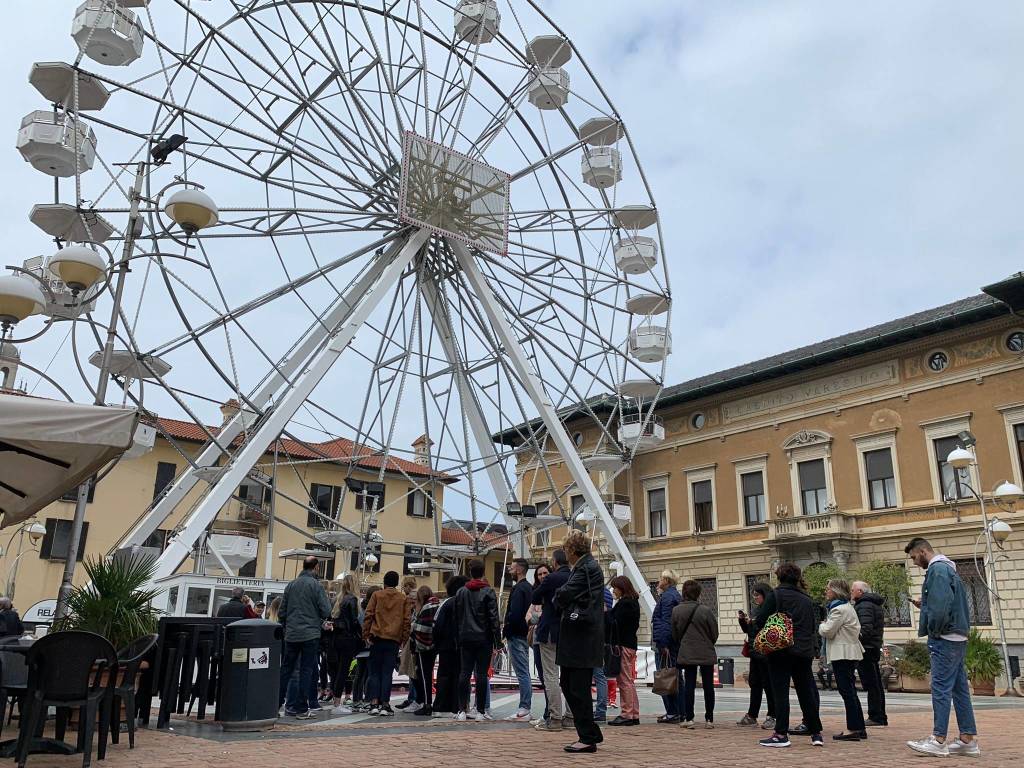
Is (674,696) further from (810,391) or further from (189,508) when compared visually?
(189,508)

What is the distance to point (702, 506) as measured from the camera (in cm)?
3691

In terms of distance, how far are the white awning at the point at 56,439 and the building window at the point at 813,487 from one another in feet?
94.7

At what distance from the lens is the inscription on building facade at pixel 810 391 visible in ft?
104

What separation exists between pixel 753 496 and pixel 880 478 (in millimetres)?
5286

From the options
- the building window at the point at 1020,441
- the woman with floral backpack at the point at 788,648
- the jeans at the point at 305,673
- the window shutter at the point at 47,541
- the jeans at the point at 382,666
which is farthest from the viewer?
the window shutter at the point at 47,541

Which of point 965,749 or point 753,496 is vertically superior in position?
point 753,496

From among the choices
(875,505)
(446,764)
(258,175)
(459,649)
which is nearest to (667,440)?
(875,505)

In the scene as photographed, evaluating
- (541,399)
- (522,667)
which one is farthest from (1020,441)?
(522,667)

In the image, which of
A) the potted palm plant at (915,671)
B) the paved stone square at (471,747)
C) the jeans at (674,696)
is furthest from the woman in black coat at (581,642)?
the potted palm plant at (915,671)

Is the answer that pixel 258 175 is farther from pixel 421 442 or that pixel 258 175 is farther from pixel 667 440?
pixel 667 440

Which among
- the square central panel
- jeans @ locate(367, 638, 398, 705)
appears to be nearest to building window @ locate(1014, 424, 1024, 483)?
the square central panel

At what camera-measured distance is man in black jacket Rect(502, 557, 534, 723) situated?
33.3ft

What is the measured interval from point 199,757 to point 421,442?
32.5m

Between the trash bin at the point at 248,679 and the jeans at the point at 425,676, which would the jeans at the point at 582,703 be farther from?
the jeans at the point at 425,676
